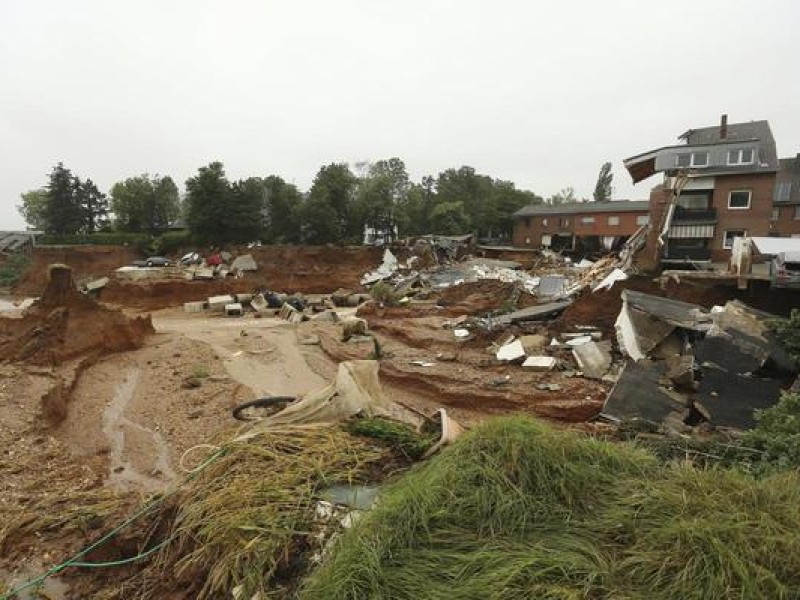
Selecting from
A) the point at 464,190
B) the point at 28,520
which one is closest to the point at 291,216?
the point at 464,190

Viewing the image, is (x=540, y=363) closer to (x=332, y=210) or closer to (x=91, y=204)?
(x=332, y=210)

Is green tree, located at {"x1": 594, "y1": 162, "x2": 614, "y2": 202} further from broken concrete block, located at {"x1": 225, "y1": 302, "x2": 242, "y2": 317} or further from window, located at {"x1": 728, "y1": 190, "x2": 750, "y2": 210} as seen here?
broken concrete block, located at {"x1": 225, "y1": 302, "x2": 242, "y2": 317}

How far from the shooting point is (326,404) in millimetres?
4984

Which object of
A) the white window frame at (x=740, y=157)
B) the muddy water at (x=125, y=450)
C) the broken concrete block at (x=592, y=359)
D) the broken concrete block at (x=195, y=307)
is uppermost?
the white window frame at (x=740, y=157)

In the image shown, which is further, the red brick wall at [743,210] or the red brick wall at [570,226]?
the red brick wall at [570,226]

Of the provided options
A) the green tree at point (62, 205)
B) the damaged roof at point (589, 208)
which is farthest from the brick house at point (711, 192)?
the green tree at point (62, 205)

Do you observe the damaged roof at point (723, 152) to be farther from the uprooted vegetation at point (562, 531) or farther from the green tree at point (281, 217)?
the uprooted vegetation at point (562, 531)

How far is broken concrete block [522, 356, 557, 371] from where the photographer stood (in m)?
11.2

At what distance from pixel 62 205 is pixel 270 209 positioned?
2128 centimetres

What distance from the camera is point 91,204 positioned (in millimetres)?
47344

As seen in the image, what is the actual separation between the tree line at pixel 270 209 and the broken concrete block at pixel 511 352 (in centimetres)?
2724

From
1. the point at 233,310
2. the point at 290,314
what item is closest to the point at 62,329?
the point at 290,314

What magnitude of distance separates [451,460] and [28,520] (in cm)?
484

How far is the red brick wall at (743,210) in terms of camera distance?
27516 mm
